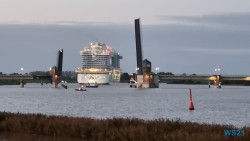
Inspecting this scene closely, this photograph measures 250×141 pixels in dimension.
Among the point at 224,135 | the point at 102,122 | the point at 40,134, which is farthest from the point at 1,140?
the point at 224,135

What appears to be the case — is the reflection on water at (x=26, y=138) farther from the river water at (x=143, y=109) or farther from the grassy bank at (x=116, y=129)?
the river water at (x=143, y=109)

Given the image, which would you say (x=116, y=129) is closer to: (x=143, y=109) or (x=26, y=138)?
(x=26, y=138)

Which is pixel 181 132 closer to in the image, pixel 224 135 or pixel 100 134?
pixel 224 135

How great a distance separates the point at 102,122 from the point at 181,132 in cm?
567

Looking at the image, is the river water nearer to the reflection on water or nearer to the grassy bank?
the grassy bank

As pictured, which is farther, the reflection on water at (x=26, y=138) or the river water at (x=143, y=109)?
the river water at (x=143, y=109)

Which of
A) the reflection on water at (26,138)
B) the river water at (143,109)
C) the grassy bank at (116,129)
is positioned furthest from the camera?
the river water at (143,109)

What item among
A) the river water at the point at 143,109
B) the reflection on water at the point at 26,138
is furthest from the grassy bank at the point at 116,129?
the river water at the point at 143,109

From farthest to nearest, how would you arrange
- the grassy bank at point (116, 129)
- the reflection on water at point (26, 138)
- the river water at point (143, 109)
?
the river water at point (143, 109), the reflection on water at point (26, 138), the grassy bank at point (116, 129)

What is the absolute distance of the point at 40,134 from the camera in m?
30.3

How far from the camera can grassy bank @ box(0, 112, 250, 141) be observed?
24.5m

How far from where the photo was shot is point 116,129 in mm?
27078

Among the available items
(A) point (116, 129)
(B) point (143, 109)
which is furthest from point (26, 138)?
(B) point (143, 109)

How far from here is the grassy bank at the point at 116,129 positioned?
→ 24500 mm
